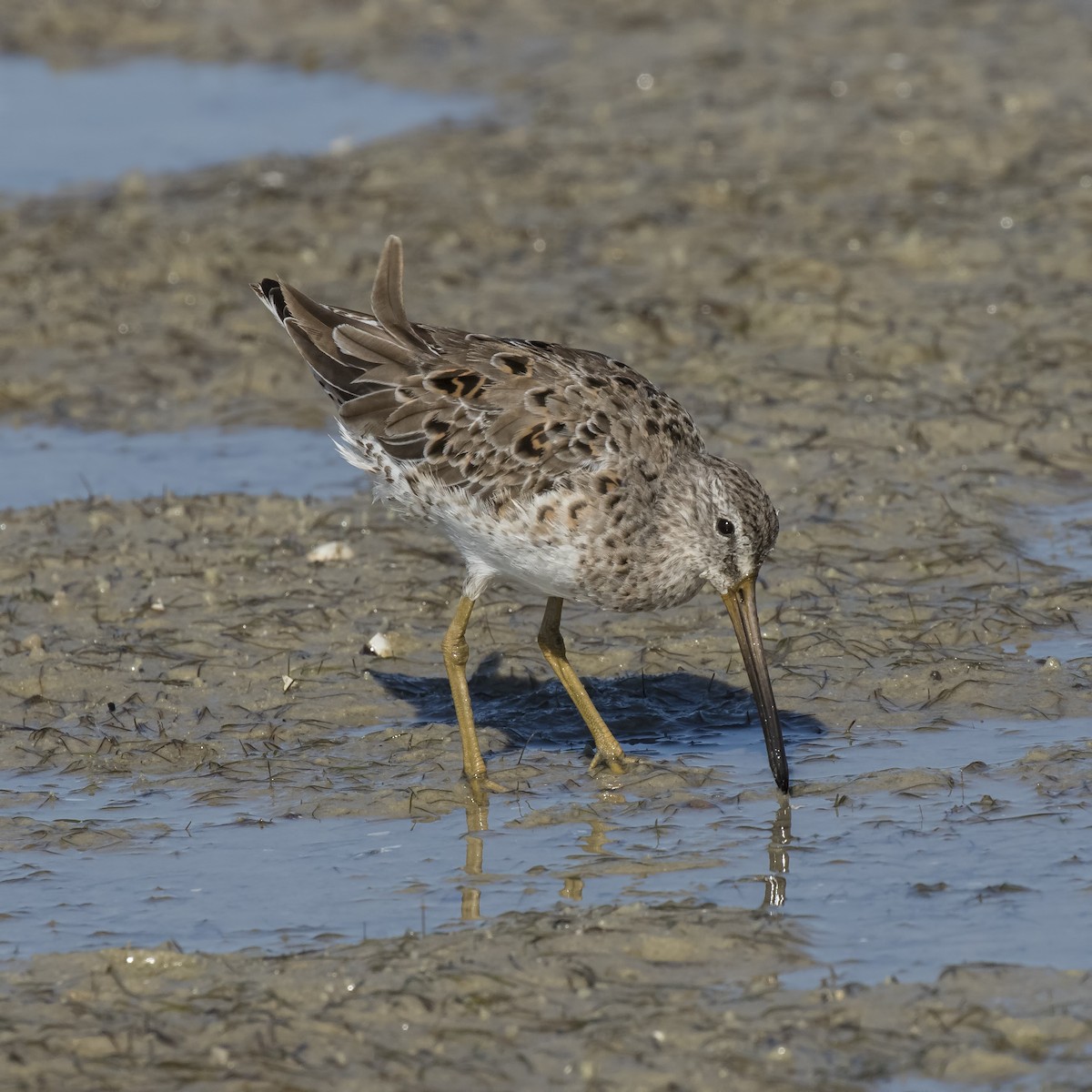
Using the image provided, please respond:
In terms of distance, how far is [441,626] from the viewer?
945 cm

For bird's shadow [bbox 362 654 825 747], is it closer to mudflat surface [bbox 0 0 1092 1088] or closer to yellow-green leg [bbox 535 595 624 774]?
mudflat surface [bbox 0 0 1092 1088]

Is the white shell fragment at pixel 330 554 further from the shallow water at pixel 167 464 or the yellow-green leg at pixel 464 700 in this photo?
the yellow-green leg at pixel 464 700

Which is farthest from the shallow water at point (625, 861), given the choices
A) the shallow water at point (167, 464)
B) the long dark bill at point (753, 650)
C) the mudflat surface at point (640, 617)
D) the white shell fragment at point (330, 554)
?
the shallow water at point (167, 464)

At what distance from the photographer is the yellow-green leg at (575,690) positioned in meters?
7.93

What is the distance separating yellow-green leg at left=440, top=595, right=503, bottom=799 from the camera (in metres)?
7.79

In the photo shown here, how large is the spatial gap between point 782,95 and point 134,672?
36.7ft

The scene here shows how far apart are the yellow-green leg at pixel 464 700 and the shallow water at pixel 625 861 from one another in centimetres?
19

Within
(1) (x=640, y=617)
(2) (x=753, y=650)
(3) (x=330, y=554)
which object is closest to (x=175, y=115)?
(3) (x=330, y=554)

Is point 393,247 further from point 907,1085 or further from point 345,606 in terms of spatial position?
point 907,1085

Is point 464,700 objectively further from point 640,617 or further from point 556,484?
point 640,617

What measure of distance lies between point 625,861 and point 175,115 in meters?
14.8

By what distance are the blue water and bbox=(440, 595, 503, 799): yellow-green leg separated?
10289 millimetres

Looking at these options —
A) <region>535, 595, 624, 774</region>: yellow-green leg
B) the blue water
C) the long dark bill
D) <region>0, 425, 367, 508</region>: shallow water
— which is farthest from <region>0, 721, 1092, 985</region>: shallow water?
the blue water

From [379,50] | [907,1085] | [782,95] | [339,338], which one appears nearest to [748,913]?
[907,1085]
